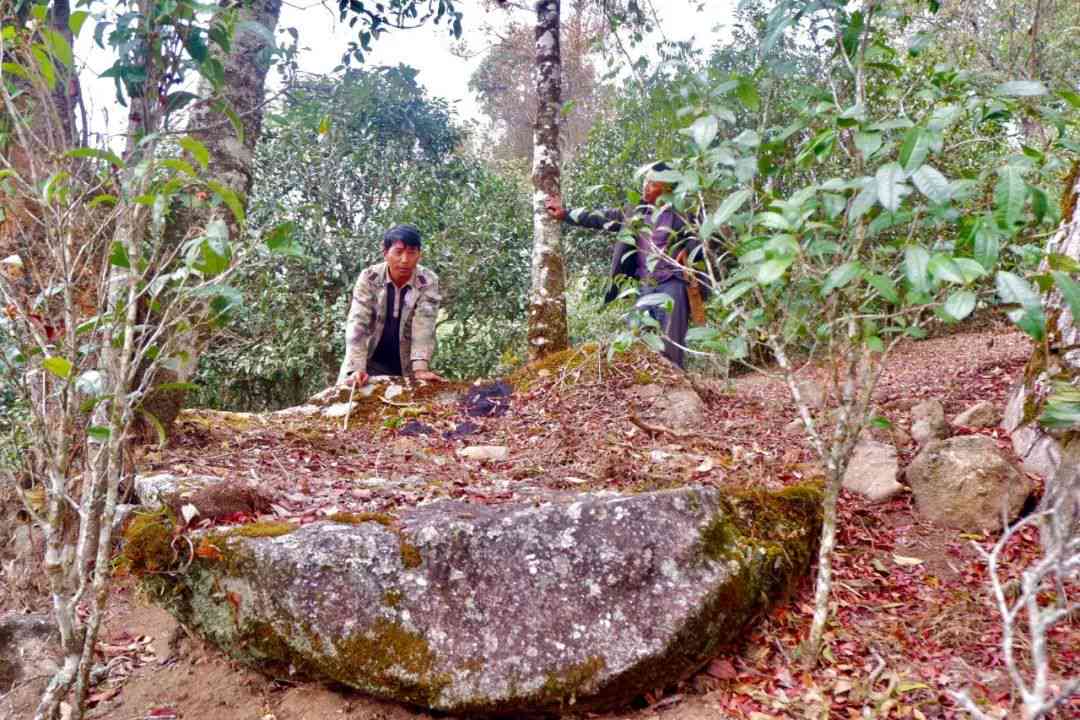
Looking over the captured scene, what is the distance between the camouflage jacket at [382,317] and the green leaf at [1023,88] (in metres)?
3.85

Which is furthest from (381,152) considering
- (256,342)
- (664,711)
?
(664,711)

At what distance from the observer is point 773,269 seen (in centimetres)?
160

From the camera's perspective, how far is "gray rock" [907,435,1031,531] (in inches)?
105

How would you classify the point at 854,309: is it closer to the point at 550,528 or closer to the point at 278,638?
the point at 550,528

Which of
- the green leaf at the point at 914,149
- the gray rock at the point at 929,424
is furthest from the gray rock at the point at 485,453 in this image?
the green leaf at the point at 914,149

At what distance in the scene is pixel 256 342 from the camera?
715cm

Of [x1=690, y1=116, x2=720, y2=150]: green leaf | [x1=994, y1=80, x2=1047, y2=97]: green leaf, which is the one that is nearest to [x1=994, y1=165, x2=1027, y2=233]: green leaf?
[x1=994, y1=80, x2=1047, y2=97]: green leaf

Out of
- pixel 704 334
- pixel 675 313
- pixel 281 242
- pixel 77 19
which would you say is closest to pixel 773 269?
pixel 704 334

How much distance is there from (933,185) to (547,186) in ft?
13.1

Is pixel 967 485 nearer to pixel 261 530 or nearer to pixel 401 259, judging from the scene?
pixel 261 530

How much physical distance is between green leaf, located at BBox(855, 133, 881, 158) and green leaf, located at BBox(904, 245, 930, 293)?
0.97 ft

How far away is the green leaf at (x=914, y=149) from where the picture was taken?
1.56 meters

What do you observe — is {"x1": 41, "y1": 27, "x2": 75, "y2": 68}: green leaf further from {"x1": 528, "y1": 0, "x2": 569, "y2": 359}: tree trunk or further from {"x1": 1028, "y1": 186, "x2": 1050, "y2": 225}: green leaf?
{"x1": 528, "y1": 0, "x2": 569, "y2": 359}: tree trunk

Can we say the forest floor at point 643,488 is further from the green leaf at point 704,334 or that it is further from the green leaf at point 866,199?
the green leaf at point 866,199
